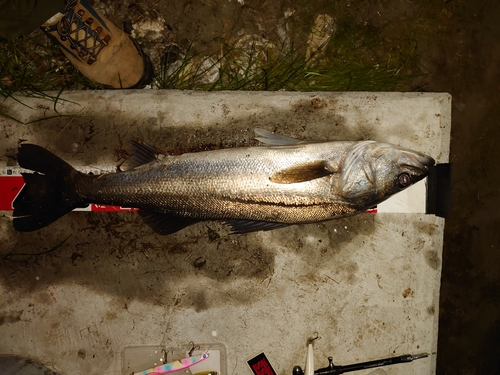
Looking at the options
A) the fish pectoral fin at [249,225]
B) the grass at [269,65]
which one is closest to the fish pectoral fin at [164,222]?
the fish pectoral fin at [249,225]

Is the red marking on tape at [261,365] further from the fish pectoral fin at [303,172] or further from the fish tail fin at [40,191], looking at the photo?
the fish tail fin at [40,191]

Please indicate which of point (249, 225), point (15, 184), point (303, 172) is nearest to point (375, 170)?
point (303, 172)

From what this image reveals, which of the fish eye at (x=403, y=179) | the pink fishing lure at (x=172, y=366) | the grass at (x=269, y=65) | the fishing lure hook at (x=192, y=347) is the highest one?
the grass at (x=269, y=65)

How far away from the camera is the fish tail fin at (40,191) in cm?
294

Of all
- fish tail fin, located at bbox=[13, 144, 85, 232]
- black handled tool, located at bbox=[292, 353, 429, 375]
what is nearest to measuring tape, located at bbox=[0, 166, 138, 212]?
fish tail fin, located at bbox=[13, 144, 85, 232]

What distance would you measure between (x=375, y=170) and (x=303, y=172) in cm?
54

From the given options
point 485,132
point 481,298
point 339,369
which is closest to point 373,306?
point 339,369

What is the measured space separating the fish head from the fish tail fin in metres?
→ 2.10

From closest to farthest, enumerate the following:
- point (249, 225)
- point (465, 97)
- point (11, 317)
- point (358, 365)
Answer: point (249, 225) → point (358, 365) → point (11, 317) → point (465, 97)

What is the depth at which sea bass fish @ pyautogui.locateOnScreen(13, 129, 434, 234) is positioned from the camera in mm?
2723

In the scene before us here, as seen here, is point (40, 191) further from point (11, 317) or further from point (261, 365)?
point (261, 365)

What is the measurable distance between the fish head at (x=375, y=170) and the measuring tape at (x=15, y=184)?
6.06 feet

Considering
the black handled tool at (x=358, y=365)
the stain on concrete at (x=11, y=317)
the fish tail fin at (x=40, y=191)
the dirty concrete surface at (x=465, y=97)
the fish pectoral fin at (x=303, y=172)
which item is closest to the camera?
the fish pectoral fin at (x=303, y=172)

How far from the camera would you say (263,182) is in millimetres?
2732
